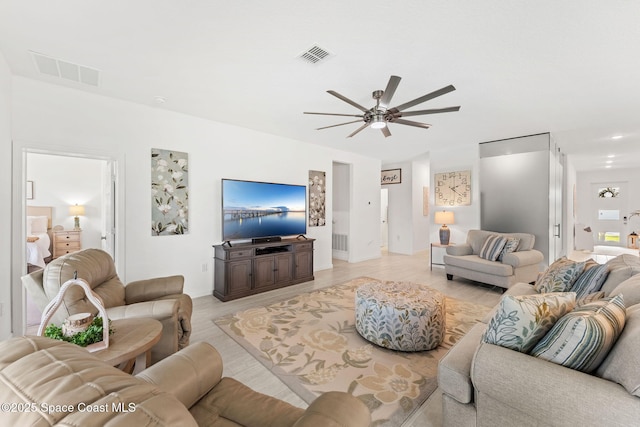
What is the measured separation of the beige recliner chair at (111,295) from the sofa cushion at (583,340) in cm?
230

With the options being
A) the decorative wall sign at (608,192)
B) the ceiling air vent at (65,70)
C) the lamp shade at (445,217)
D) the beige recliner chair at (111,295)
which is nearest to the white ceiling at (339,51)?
the ceiling air vent at (65,70)

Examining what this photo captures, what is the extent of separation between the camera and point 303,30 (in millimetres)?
2047

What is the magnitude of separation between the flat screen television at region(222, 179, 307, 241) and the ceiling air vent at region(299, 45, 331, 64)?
226cm

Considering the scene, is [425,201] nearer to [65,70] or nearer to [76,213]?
[65,70]

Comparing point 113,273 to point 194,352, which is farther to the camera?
point 113,273

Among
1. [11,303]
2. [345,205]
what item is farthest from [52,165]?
[345,205]

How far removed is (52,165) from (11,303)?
15.7 feet

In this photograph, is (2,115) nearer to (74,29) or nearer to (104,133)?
(104,133)

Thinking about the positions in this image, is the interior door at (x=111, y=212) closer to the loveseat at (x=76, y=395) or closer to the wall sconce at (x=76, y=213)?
the loveseat at (x=76, y=395)

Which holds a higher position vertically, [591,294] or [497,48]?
[497,48]

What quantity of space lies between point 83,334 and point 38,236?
5.68 metres

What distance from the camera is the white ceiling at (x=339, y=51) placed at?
1852 mm

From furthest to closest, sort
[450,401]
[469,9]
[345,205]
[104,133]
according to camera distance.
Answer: [345,205], [104,133], [469,9], [450,401]

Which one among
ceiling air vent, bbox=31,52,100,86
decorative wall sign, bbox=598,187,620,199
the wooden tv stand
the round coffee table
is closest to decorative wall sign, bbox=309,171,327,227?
the wooden tv stand
